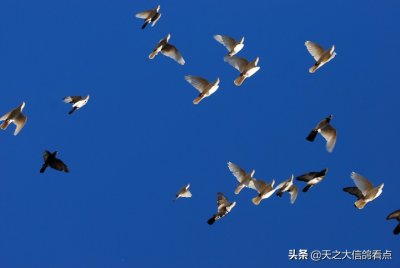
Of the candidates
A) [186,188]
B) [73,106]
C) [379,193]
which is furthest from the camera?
[186,188]

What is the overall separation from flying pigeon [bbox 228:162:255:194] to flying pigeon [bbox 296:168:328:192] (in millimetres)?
1154

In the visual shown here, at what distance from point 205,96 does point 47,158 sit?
3.40 metres

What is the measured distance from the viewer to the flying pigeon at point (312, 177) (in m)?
17.2

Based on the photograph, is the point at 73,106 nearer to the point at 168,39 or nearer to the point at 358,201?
the point at 168,39

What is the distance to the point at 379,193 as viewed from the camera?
16.4 m

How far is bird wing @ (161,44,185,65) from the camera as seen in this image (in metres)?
19.6

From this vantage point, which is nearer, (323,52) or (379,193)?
(379,193)

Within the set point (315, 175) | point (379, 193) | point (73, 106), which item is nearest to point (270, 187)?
point (315, 175)

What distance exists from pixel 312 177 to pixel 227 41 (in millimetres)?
3520

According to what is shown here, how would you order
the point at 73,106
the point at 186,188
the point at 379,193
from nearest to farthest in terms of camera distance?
the point at 379,193 < the point at 73,106 < the point at 186,188

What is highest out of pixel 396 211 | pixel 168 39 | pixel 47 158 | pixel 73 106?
pixel 168 39

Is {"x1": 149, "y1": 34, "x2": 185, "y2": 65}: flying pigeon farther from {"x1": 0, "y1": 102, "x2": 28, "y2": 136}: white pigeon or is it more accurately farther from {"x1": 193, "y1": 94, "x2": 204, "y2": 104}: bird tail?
{"x1": 0, "y1": 102, "x2": 28, "y2": 136}: white pigeon

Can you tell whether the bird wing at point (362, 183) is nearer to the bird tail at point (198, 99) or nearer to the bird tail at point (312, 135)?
the bird tail at point (312, 135)

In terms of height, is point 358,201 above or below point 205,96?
below
